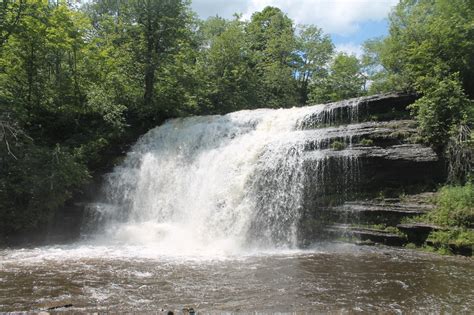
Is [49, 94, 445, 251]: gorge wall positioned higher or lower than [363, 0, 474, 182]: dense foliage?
lower

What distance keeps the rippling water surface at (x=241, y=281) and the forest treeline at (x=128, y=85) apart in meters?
3.94

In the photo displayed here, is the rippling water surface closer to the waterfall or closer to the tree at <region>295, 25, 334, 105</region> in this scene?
the waterfall

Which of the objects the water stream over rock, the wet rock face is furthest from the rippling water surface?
the wet rock face

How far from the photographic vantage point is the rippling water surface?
7176 millimetres

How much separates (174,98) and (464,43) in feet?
50.9

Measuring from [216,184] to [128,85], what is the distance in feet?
36.9

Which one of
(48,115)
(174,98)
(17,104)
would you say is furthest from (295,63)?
(17,104)

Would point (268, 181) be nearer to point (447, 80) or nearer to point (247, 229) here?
point (247, 229)

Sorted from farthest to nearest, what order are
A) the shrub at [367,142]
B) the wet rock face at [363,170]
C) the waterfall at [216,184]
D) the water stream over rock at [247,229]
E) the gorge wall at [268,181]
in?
the shrub at [367,142], the waterfall at [216,184], the gorge wall at [268,181], the wet rock face at [363,170], the water stream over rock at [247,229]

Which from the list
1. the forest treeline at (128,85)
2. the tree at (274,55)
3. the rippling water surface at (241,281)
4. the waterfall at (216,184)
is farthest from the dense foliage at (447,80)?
the tree at (274,55)

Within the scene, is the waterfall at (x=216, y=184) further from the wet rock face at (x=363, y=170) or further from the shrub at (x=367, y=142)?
the shrub at (x=367, y=142)

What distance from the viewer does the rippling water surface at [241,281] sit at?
7176 mm

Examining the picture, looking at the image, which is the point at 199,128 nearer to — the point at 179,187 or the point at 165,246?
the point at 179,187

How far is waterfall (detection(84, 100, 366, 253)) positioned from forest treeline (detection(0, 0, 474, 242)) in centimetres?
207
